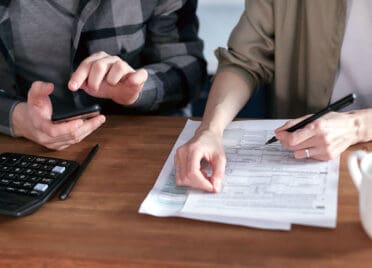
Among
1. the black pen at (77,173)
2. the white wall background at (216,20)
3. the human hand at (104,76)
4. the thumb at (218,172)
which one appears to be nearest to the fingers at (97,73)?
the human hand at (104,76)

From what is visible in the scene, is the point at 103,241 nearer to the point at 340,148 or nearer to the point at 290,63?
the point at 340,148

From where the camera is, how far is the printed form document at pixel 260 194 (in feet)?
2.41

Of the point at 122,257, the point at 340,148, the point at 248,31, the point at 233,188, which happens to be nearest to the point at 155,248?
the point at 122,257

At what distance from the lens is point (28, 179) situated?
2.78 feet

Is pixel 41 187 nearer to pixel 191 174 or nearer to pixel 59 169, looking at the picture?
pixel 59 169

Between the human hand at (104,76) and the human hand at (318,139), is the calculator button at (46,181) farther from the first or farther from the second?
the human hand at (318,139)

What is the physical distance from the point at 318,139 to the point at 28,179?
43 cm

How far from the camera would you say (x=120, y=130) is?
104cm

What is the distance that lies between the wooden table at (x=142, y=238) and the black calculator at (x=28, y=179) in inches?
0.6

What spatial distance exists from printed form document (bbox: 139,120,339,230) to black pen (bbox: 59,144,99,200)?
0.39 feet

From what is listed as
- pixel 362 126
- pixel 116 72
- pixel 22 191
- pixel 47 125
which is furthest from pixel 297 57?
pixel 22 191

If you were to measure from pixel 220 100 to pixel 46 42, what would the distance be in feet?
1.33

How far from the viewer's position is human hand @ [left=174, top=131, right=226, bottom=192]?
808mm

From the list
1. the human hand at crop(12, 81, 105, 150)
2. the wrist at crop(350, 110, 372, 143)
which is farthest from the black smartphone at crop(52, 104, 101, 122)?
the wrist at crop(350, 110, 372, 143)
